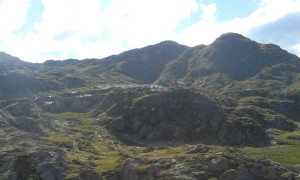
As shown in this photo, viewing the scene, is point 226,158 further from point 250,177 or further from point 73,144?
point 73,144

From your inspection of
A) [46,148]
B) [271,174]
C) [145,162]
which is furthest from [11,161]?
[271,174]

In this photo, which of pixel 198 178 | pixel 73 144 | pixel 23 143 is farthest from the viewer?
pixel 73 144

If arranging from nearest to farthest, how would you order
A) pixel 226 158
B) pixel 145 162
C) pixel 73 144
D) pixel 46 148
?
pixel 226 158 → pixel 145 162 → pixel 46 148 → pixel 73 144

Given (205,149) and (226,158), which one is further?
(205,149)

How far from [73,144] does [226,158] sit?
77879mm

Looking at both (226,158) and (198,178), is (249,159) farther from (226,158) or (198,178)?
(198,178)

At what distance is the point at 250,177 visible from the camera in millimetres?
115312

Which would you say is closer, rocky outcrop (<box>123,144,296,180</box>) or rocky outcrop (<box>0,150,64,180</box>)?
rocky outcrop (<box>123,144,296,180</box>)

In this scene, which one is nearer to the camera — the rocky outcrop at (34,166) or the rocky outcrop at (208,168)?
the rocky outcrop at (208,168)

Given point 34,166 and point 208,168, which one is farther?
point 34,166

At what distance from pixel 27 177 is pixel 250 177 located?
61.1m

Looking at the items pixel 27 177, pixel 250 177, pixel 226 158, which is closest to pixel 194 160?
pixel 226 158

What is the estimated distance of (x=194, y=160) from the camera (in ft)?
411

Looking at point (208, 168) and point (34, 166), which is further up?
point (208, 168)
